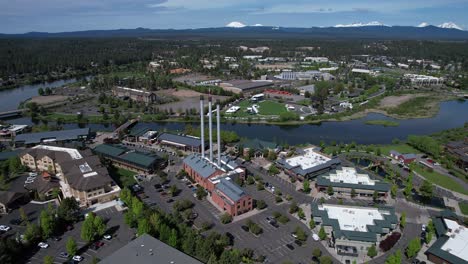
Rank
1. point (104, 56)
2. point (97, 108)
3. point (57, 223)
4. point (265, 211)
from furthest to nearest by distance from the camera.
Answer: point (104, 56) → point (97, 108) → point (265, 211) → point (57, 223)

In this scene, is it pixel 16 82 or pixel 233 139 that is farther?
pixel 16 82

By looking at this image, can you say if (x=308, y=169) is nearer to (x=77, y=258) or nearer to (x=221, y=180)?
(x=221, y=180)

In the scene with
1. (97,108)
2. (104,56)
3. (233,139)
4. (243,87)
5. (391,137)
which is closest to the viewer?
(233,139)

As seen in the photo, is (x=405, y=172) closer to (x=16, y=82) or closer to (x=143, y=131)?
(x=143, y=131)

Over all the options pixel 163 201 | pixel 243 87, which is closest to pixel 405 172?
pixel 163 201

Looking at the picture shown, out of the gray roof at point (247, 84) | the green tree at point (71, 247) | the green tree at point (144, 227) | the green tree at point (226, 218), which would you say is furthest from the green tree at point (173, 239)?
the gray roof at point (247, 84)

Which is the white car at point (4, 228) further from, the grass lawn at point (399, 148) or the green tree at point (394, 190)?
the grass lawn at point (399, 148)

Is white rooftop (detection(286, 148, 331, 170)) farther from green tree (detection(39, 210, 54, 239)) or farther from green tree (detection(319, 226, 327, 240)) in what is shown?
green tree (detection(39, 210, 54, 239))

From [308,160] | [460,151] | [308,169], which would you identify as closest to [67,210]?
[308,169]
